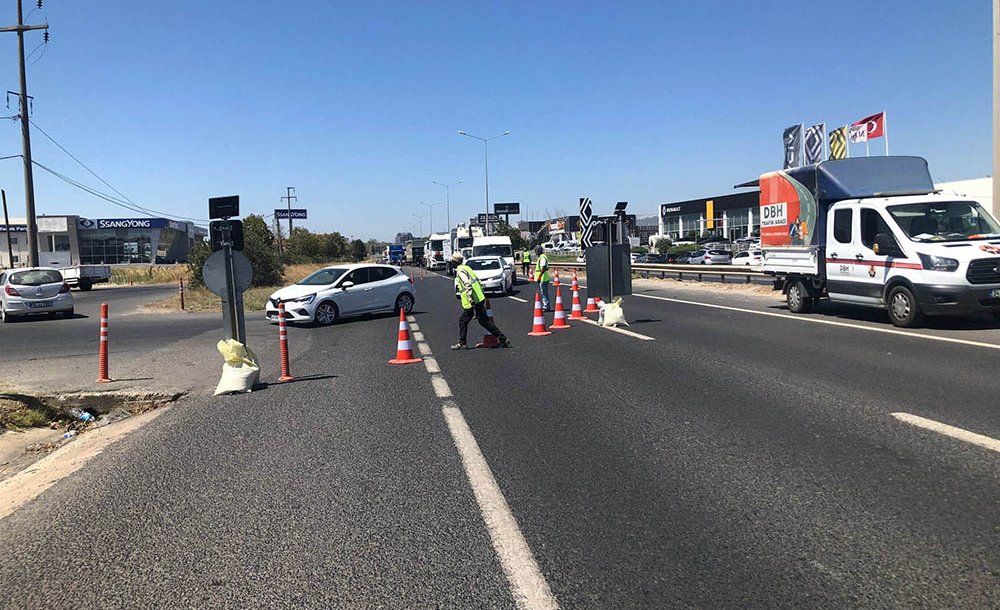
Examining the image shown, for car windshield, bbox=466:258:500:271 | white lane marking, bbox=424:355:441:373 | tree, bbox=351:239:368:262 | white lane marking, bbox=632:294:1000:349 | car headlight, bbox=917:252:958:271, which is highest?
tree, bbox=351:239:368:262

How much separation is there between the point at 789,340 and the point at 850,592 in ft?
31.3

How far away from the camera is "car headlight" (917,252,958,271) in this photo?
12637 millimetres

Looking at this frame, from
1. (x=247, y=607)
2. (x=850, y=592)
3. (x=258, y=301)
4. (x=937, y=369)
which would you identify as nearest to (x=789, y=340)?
(x=937, y=369)

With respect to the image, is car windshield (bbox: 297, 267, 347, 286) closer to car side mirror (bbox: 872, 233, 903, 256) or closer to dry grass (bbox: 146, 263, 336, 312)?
dry grass (bbox: 146, 263, 336, 312)

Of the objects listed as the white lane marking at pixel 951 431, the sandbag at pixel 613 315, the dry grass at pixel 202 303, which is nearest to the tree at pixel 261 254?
the dry grass at pixel 202 303

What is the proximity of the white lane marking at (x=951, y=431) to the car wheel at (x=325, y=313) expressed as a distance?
47.9 feet

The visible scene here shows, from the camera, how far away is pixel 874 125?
2208 cm

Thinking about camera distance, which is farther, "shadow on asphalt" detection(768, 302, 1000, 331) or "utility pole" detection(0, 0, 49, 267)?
"utility pole" detection(0, 0, 49, 267)

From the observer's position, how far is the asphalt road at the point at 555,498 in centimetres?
380

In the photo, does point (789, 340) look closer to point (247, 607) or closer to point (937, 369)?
point (937, 369)

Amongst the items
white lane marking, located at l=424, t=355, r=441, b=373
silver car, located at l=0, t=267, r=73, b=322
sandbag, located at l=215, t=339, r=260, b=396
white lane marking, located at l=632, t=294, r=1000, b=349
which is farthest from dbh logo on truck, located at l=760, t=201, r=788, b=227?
silver car, located at l=0, t=267, r=73, b=322

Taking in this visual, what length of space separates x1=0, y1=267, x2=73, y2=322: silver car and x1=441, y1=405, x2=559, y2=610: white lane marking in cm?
2111

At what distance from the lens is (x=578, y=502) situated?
4.95 metres

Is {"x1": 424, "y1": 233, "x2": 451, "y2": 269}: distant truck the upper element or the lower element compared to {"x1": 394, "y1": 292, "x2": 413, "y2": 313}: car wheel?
upper
